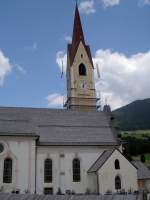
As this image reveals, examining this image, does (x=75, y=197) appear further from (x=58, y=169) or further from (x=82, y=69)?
(x=82, y=69)

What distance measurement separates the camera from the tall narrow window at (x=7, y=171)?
35.2 meters

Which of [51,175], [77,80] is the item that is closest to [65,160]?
[51,175]

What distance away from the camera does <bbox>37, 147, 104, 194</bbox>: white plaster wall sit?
37.1 metres

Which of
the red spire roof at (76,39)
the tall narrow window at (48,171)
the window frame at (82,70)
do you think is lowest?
the tall narrow window at (48,171)

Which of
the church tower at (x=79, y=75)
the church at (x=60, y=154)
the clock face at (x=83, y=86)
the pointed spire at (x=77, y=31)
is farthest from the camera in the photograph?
the pointed spire at (x=77, y=31)

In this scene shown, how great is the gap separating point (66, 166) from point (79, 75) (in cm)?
2995

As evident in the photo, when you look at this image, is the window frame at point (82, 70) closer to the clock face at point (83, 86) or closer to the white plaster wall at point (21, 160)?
the clock face at point (83, 86)

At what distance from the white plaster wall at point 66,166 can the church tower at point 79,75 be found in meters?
22.8

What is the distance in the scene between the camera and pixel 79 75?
65250 millimetres

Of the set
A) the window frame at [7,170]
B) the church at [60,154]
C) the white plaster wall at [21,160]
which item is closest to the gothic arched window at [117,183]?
the church at [60,154]

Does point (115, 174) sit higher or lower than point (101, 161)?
lower

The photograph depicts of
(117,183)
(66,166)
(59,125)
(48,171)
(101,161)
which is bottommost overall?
(117,183)

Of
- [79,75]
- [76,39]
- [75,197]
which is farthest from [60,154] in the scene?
[76,39]

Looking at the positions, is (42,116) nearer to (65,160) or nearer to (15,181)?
(65,160)
